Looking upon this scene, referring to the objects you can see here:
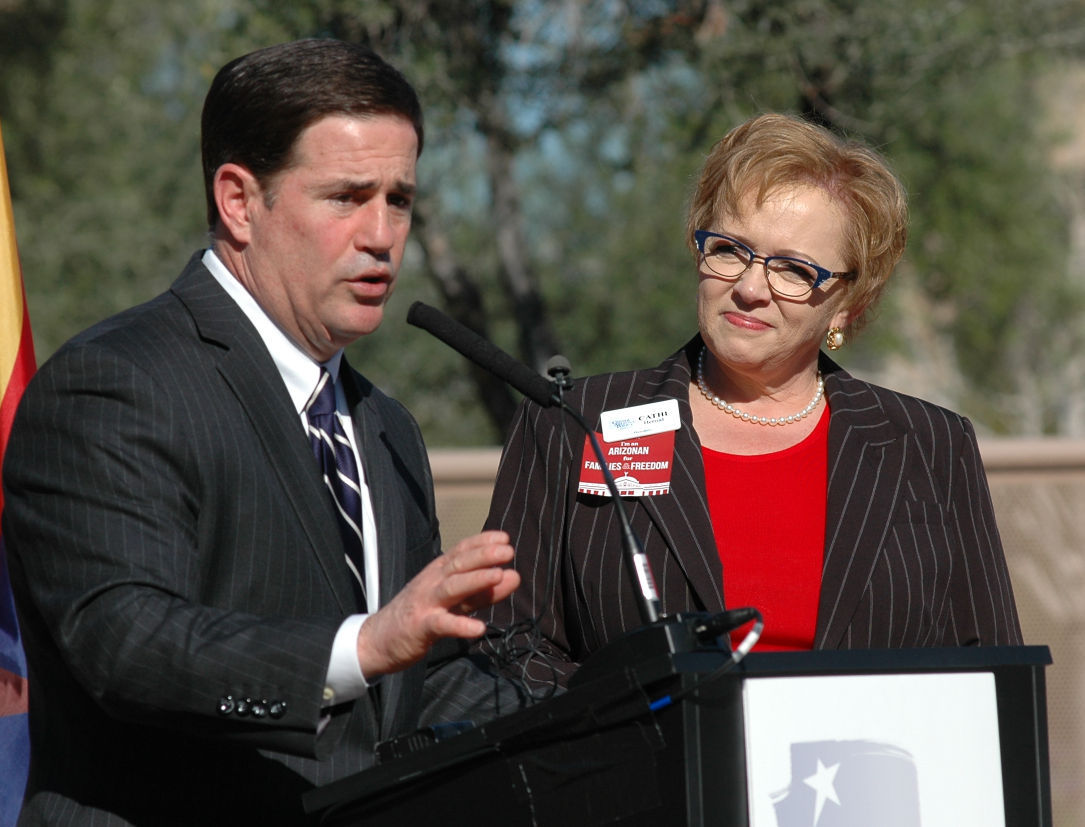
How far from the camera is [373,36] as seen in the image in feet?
22.6

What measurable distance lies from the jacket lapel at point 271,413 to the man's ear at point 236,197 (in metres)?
0.12

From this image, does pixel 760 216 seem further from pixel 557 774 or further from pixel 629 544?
pixel 557 774

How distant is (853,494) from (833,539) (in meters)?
0.13

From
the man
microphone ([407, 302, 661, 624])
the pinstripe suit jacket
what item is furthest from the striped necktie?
the pinstripe suit jacket

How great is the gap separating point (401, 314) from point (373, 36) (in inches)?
181

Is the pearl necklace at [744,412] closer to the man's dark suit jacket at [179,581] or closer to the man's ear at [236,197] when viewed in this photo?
Result: the man's dark suit jacket at [179,581]

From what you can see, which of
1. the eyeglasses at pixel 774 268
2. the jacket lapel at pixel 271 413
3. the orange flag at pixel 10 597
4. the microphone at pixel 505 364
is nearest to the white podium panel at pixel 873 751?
the microphone at pixel 505 364

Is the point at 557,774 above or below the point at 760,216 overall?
below

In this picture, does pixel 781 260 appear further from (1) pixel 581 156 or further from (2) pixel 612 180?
(1) pixel 581 156

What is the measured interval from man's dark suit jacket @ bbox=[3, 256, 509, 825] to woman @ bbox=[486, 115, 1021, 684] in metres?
0.60

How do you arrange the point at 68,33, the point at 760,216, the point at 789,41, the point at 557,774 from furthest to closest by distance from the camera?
the point at 68,33, the point at 789,41, the point at 760,216, the point at 557,774

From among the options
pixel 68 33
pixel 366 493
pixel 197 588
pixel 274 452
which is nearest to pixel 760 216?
pixel 366 493

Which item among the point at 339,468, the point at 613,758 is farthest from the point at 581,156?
the point at 613,758

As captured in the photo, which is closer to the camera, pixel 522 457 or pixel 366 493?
pixel 366 493
